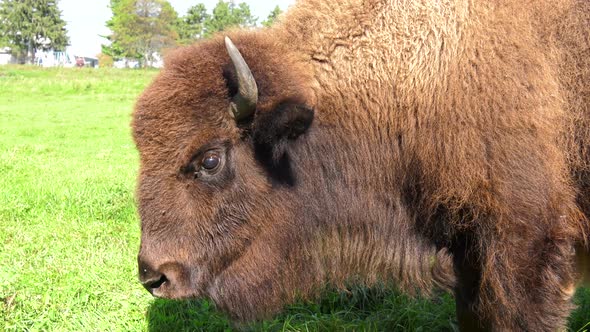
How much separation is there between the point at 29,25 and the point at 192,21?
2397cm

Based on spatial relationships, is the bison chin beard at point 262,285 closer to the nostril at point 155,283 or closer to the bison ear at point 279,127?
the nostril at point 155,283

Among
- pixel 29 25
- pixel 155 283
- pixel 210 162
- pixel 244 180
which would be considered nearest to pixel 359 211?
pixel 244 180

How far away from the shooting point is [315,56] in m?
2.99

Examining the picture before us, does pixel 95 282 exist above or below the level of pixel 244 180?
below

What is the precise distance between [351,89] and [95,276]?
2.41m

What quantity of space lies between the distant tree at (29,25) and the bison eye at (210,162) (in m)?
83.7

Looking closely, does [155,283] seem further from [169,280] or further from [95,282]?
[95,282]

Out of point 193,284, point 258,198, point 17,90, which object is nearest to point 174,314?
point 193,284

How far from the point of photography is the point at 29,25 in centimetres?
7819

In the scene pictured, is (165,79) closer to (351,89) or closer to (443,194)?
(351,89)

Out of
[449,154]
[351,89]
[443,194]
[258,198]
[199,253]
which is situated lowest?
[199,253]

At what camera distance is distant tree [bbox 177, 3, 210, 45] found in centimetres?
6725

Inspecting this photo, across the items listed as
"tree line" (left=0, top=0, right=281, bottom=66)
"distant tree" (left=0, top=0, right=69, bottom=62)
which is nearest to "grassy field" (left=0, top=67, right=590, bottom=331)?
"tree line" (left=0, top=0, right=281, bottom=66)

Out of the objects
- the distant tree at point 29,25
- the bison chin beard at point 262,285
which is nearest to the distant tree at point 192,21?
the distant tree at point 29,25
